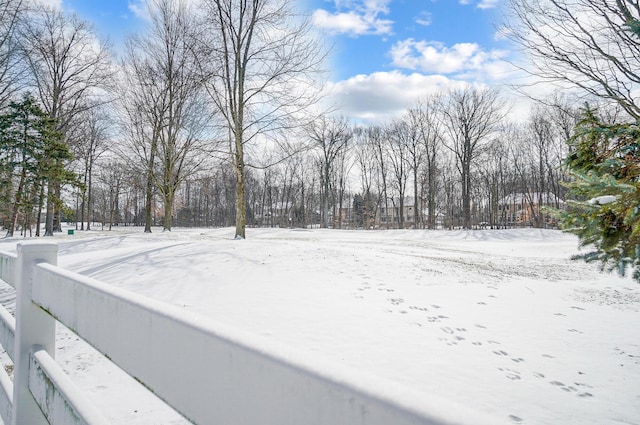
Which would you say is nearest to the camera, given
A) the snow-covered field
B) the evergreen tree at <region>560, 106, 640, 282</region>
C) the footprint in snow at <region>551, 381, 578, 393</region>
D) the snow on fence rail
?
the snow on fence rail

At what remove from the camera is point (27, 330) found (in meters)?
1.69

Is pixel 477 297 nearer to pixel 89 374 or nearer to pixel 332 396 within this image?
pixel 89 374

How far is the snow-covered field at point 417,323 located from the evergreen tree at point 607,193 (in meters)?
1.64

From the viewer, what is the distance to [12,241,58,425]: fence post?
1.57 metres

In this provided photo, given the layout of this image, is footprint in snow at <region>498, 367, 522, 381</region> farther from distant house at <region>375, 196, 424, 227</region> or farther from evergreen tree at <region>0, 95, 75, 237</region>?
distant house at <region>375, 196, 424, 227</region>

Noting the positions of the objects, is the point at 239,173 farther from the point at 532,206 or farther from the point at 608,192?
the point at 532,206

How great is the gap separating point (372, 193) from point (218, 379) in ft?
179

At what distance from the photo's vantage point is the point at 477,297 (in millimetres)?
7754

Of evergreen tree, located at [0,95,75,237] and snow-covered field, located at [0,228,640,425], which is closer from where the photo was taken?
snow-covered field, located at [0,228,640,425]

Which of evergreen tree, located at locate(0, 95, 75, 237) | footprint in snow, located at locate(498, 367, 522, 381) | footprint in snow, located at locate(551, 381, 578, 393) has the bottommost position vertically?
footprint in snow, located at locate(551, 381, 578, 393)

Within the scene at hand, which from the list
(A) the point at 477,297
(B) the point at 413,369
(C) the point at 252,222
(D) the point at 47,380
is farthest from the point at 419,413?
(C) the point at 252,222

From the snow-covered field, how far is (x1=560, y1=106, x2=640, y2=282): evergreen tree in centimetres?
164

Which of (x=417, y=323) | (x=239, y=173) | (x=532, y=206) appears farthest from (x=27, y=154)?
(x=532, y=206)

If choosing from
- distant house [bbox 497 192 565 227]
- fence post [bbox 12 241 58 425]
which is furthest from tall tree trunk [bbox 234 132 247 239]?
distant house [bbox 497 192 565 227]
